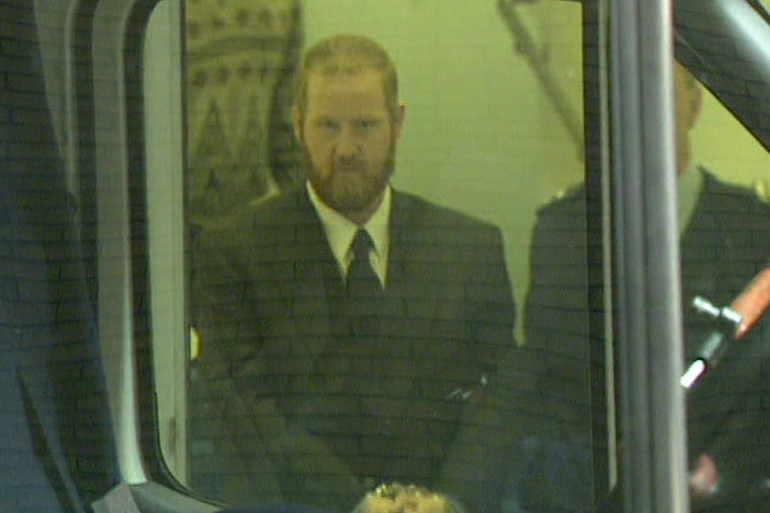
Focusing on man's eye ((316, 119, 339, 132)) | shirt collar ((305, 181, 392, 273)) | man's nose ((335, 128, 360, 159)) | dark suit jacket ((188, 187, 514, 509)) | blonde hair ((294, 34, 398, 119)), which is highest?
blonde hair ((294, 34, 398, 119))

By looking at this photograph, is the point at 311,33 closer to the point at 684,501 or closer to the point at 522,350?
the point at 522,350

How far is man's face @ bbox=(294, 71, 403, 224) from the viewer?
7.80 ft

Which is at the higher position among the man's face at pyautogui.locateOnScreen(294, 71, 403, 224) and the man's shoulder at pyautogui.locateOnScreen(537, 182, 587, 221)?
the man's face at pyautogui.locateOnScreen(294, 71, 403, 224)

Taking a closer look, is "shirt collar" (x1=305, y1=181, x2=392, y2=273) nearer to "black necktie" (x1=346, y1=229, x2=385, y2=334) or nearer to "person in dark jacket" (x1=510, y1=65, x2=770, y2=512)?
"black necktie" (x1=346, y1=229, x2=385, y2=334)

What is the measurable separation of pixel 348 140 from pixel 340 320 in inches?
8.3

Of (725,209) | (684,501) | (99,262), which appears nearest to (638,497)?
(684,501)

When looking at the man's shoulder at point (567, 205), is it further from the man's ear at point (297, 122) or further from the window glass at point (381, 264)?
the man's ear at point (297, 122)

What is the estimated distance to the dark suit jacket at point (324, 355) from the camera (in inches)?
94.2

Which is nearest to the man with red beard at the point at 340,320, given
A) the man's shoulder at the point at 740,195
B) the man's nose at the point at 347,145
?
the man's nose at the point at 347,145

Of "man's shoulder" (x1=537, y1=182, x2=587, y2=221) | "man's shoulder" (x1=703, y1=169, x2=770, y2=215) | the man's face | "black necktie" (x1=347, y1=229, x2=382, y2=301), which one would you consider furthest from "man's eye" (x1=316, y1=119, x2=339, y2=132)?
"man's shoulder" (x1=703, y1=169, x2=770, y2=215)

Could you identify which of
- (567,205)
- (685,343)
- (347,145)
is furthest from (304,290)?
(685,343)

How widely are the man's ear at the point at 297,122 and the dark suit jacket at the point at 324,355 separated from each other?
7 cm

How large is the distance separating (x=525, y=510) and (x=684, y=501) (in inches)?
7.4

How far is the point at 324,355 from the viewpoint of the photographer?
241 centimetres
